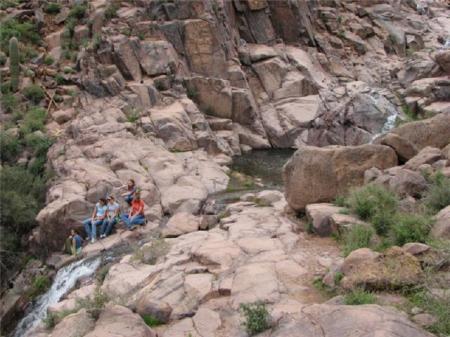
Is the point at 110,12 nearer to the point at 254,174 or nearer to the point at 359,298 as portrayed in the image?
the point at 254,174

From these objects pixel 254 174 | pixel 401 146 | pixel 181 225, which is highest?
pixel 401 146

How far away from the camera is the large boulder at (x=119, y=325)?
6523mm

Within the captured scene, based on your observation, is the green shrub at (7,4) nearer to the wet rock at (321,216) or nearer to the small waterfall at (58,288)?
the small waterfall at (58,288)

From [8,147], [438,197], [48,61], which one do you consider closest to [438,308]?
[438,197]

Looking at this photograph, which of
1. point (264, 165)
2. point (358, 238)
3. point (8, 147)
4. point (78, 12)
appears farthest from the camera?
point (78, 12)

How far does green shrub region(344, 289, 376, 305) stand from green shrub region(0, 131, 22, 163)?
1661 cm

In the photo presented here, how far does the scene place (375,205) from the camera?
367 inches

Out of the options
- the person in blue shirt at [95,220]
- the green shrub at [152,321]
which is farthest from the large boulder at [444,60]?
the green shrub at [152,321]

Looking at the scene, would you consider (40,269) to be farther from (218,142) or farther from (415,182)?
(218,142)

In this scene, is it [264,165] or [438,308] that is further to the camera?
[264,165]

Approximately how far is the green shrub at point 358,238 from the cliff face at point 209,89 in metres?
7.50

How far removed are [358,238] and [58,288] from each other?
7574mm

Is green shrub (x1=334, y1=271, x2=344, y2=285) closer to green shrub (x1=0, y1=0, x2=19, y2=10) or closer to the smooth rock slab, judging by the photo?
the smooth rock slab

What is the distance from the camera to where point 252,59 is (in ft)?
95.5
